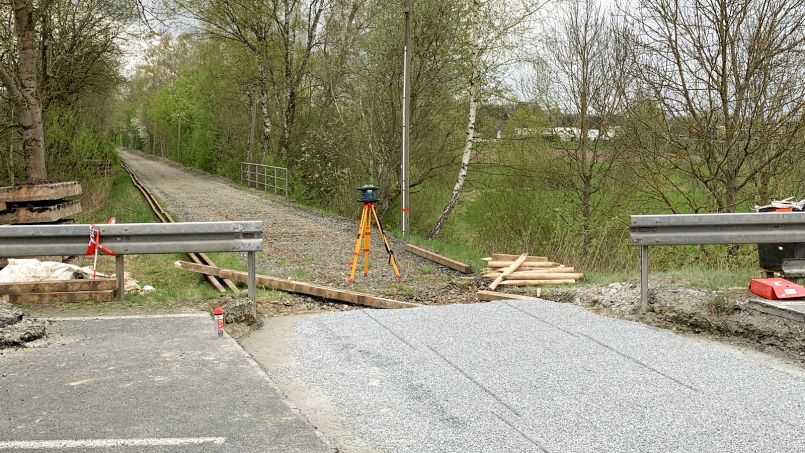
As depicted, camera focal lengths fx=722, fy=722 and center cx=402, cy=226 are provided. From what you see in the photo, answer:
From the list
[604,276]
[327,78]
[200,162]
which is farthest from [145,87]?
[604,276]

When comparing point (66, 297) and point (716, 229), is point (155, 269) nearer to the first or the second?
point (66, 297)

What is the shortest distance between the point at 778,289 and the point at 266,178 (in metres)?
29.5

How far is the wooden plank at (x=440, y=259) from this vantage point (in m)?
12.4

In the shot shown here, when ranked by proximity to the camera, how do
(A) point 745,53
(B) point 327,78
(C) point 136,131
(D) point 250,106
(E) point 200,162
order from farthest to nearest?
(C) point 136,131 < (E) point 200,162 < (D) point 250,106 < (B) point 327,78 < (A) point 745,53

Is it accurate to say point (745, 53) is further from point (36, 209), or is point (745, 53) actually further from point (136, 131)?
point (136, 131)

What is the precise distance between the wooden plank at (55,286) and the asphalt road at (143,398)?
4.39ft

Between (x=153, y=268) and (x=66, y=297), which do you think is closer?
(x=66, y=297)

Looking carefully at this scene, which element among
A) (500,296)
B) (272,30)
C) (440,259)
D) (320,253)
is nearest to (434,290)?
(500,296)

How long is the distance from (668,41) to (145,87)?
3576 inches

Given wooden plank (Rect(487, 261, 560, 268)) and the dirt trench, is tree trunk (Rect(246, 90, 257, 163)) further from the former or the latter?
wooden plank (Rect(487, 261, 560, 268))

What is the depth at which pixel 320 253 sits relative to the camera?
1451 centimetres

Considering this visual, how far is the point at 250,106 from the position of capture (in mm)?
45062

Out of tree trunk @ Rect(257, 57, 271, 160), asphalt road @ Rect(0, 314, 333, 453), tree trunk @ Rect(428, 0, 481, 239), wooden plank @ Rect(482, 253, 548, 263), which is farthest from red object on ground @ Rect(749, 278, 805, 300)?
tree trunk @ Rect(257, 57, 271, 160)

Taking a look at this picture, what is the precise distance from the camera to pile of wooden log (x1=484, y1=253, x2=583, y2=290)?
9969 mm
